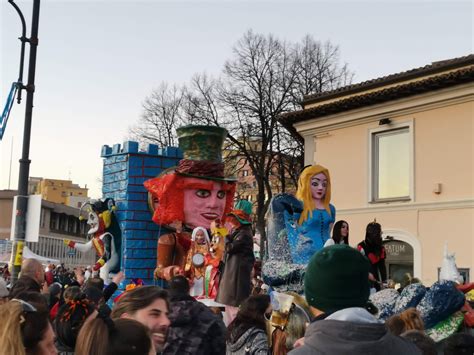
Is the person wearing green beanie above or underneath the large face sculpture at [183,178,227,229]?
underneath

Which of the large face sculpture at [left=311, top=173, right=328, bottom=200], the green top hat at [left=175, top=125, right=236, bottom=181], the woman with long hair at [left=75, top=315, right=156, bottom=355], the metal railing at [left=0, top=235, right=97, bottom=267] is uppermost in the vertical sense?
the green top hat at [left=175, top=125, right=236, bottom=181]

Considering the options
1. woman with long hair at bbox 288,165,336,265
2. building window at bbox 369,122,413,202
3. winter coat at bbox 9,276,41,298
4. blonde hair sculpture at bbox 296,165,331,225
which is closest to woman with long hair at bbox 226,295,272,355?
winter coat at bbox 9,276,41,298

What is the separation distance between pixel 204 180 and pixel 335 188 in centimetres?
798

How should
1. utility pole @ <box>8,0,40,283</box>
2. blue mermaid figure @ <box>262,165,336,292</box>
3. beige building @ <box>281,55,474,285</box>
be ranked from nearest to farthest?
blue mermaid figure @ <box>262,165,336,292</box>, utility pole @ <box>8,0,40,283</box>, beige building @ <box>281,55,474,285</box>

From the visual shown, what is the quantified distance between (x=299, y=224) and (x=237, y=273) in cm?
94

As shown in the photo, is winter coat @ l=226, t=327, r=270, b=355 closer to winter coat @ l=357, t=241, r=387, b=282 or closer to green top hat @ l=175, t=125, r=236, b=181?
winter coat @ l=357, t=241, r=387, b=282

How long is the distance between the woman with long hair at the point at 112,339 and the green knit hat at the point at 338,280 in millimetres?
724

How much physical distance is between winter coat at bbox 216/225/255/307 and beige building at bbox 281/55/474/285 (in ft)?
27.3

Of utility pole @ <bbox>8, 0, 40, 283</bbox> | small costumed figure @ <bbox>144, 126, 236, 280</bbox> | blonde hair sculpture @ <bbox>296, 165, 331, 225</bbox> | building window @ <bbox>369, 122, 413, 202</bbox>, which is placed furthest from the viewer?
building window @ <bbox>369, 122, 413, 202</bbox>

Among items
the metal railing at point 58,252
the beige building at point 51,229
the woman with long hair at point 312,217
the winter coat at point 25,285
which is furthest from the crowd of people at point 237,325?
the beige building at point 51,229

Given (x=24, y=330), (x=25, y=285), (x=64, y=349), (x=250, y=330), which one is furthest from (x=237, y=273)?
(x=24, y=330)

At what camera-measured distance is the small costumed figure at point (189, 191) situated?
34.7 feet

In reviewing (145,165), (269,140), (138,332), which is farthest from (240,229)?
(269,140)

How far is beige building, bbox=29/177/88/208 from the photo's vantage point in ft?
293
